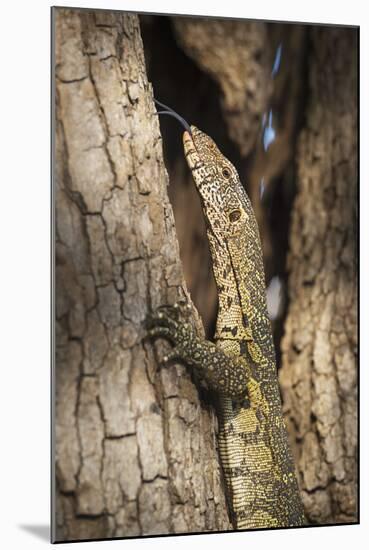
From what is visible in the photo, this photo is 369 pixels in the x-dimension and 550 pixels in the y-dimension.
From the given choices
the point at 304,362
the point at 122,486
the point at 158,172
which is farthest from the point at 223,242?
the point at 122,486

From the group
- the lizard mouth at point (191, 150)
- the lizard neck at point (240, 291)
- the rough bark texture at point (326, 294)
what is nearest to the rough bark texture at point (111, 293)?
the lizard mouth at point (191, 150)

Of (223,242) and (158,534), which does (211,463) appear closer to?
(158,534)

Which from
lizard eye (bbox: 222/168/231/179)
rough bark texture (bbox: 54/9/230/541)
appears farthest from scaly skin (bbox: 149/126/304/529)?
rough bark texture (bbox: 54/9/230/541)

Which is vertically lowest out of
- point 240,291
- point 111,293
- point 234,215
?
point 111,293

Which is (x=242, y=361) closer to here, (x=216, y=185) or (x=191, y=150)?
(x=216, y=185)

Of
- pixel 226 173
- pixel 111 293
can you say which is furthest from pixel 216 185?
pixel 111 293

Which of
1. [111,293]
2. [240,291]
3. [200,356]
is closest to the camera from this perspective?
→ [111,293]
